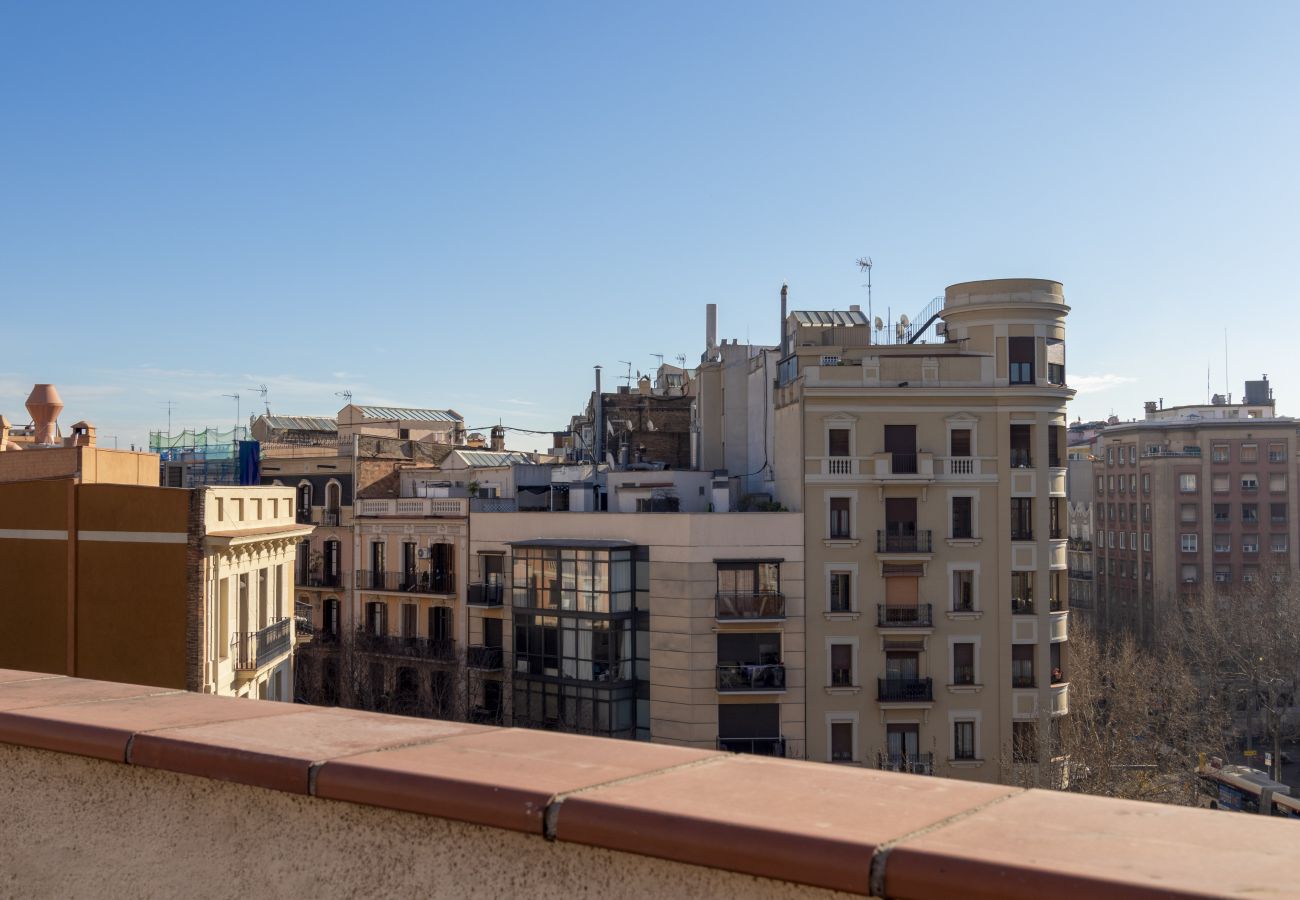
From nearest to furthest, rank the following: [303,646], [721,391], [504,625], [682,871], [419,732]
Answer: [682,871] → [419,732] → [504,625] → [303,646] → [721,391]

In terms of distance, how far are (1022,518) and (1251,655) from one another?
27288mm

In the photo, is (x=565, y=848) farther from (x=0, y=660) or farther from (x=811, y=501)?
(x=811, y=501)

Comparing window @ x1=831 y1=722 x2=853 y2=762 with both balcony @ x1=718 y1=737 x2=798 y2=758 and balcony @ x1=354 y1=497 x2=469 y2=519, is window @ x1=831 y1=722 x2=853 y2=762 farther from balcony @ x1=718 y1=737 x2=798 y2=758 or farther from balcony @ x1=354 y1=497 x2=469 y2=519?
balcony @ x1=354 y1=497 x2=469 y2=519

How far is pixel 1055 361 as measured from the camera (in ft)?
108

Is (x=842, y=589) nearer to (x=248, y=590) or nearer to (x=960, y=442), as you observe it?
(x=960, y=442)

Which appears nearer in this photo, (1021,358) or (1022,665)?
(1022,665)

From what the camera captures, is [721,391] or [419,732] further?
[721,391]

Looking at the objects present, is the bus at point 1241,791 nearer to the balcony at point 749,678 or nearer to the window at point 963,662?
the window at point 963,662

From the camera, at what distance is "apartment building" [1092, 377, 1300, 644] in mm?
67125

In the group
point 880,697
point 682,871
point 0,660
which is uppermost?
point 682,871

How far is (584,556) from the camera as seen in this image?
104 ft

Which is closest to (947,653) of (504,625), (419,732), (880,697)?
(880,697)

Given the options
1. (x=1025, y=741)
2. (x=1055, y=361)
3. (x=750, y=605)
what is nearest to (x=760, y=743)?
(x=750, y=605)

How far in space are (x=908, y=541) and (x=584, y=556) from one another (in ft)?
29.5
